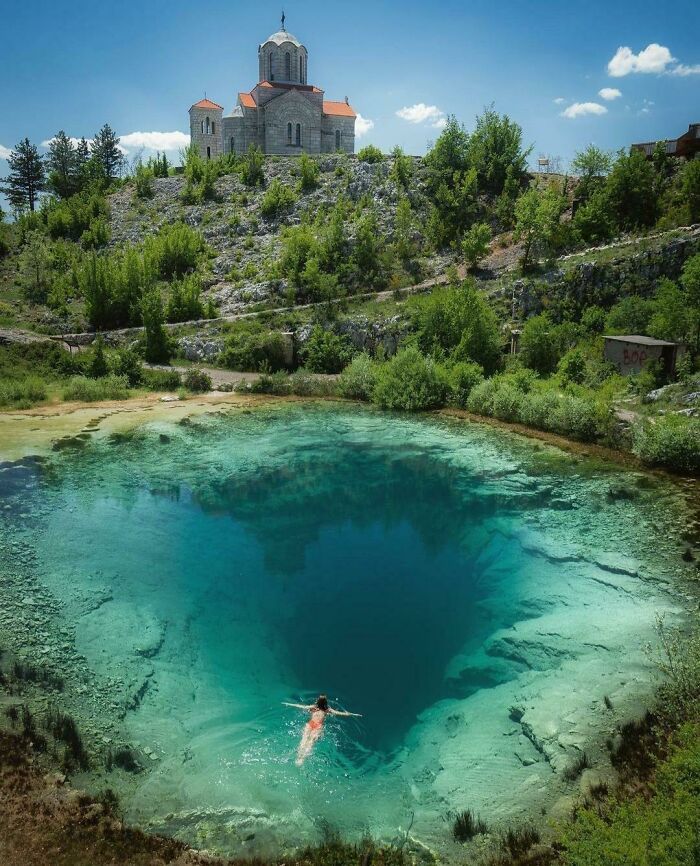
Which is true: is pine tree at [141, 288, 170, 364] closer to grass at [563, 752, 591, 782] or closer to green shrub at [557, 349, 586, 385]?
green shrub at [557, 349, 586, 385]

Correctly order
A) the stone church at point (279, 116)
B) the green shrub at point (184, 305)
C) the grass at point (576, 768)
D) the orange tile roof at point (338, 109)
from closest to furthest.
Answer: the grass at point (576, 768) → the green shrub at point (184, 305) → the stone church at point (279, 116) → the orange tile roof at point (338, 109)

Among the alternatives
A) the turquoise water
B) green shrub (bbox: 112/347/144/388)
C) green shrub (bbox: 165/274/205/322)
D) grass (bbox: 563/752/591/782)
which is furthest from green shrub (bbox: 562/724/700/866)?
green shrub (bbox: 165/274/205/322)

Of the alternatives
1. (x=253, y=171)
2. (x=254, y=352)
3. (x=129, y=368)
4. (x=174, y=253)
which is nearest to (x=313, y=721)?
(x=129, y=368)

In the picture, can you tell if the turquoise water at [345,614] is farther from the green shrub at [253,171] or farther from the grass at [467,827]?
the green shrub at [253,171]

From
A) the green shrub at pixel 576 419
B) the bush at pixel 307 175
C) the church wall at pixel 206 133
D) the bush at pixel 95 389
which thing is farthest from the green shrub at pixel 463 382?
the church wall at pixel 206 133

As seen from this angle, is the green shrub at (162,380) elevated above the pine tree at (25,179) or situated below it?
below

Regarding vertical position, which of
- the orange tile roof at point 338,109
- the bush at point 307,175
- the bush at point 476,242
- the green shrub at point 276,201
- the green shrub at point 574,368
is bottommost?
the green shrub at point 574,368

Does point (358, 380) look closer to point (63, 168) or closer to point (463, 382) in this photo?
point (463, 382)
